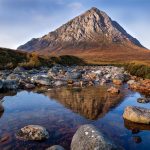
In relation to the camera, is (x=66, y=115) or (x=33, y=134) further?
(x=66, y=115)

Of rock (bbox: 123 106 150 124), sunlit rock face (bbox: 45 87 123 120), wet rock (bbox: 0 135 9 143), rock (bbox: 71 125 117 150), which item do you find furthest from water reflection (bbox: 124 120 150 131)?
wet rock (bbox: 0 135 9 143)

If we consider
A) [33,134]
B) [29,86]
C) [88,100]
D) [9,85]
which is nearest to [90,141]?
[33,134]

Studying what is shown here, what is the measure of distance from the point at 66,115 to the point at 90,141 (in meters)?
8.71

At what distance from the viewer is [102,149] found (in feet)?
41.7

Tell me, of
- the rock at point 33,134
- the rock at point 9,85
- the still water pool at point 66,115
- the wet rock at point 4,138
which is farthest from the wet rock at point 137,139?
the rock at point 9,85

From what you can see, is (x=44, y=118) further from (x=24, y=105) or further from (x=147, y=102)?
(x=147, y=102)

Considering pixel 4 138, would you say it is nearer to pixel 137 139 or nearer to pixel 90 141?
pixel 90 141

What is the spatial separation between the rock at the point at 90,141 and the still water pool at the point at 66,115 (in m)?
1.18

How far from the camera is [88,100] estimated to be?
2833cm

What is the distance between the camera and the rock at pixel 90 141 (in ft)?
42.4

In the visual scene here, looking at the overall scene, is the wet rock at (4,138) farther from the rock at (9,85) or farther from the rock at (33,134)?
the rock at (9,85)

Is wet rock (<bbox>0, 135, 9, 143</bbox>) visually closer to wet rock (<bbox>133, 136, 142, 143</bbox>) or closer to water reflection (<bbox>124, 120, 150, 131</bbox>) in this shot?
wet rock (<bbox>133, 136, 142, 143</bbox>)

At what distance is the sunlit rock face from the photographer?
23344 mm

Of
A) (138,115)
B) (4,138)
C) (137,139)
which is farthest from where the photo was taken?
(138,115)
